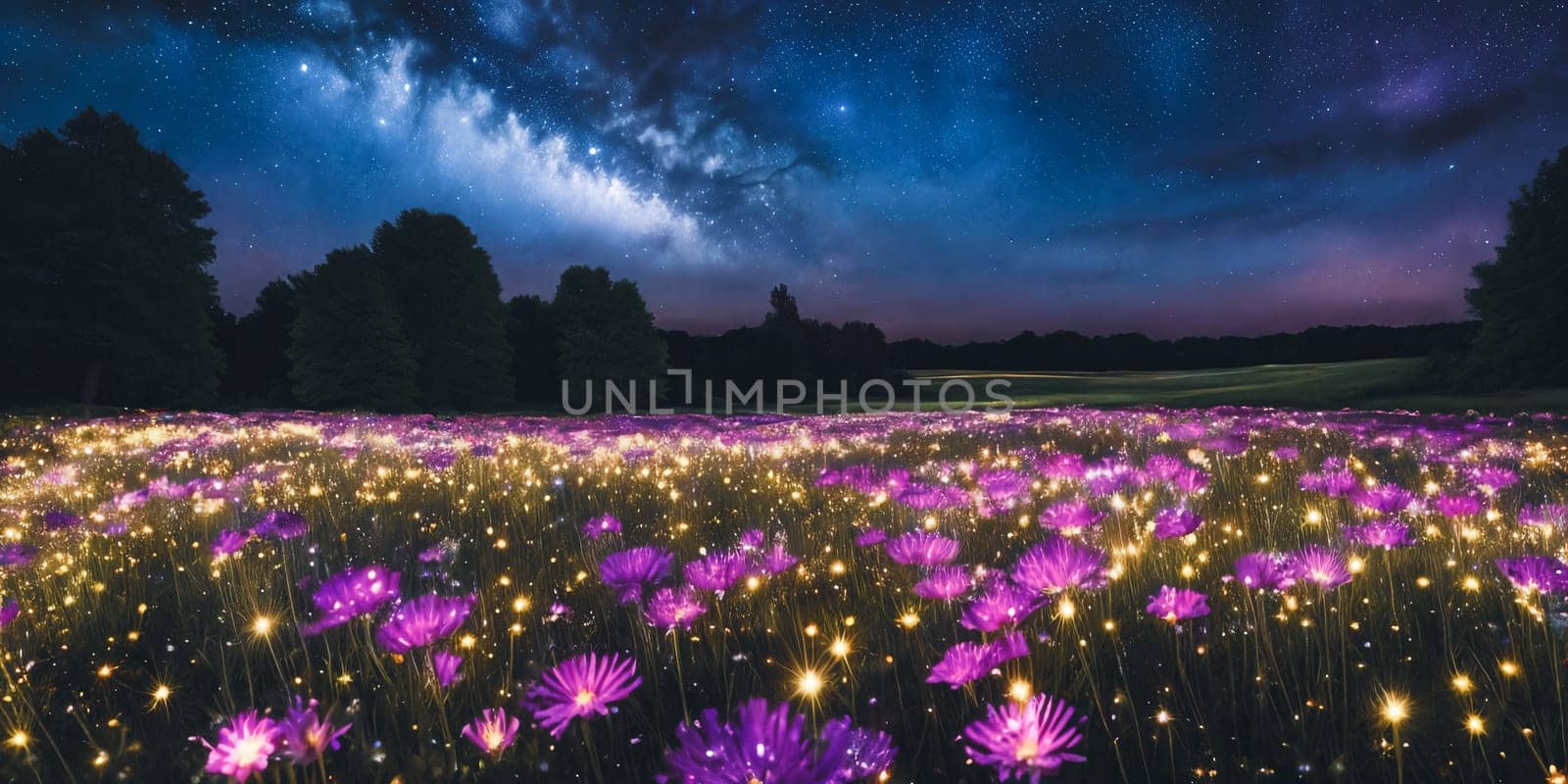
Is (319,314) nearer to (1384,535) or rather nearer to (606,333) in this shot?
(606,333)

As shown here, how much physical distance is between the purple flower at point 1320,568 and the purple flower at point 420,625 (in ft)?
7.10

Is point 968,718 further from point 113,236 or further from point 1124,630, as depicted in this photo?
point 113,236

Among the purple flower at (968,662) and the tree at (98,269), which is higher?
the tree at (98,269)

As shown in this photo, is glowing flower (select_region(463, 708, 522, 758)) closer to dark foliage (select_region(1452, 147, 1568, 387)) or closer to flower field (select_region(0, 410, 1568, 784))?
flower field (select_region(0, 410, 1568, 784))

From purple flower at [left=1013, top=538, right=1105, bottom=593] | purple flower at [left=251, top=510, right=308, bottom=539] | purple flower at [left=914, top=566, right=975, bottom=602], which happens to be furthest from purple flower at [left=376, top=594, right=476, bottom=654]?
purple flower at [left=251, top=510, right=308, bottom=539]

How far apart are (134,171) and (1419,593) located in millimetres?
35791

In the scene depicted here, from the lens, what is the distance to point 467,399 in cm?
3438

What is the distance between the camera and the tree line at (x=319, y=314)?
74.6 feet

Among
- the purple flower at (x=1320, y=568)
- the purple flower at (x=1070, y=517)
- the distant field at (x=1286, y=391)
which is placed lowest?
the distant field at (x=1286, y=391)

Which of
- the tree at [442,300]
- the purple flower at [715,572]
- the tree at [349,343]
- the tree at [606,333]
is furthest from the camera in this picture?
the tree at [606,333]

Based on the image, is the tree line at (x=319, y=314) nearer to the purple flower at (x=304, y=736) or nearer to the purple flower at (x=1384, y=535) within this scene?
the purple flower at (x=304, y=736)

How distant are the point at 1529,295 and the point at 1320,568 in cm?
4102

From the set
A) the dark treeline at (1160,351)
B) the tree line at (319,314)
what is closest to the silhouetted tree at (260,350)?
the tree line at (319,314)

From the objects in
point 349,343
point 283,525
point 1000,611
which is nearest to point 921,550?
point 1000,611
